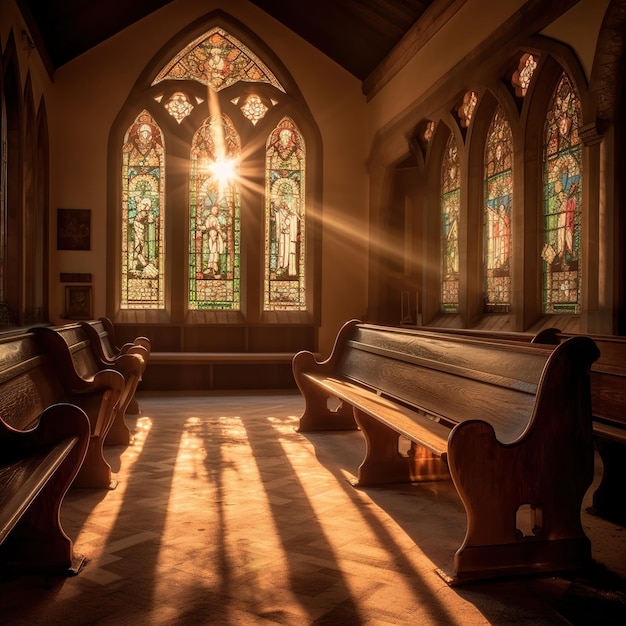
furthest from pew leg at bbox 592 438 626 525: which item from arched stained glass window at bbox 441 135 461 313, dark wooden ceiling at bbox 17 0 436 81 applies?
dark wooden ceiling at bbox 17 0 436 81

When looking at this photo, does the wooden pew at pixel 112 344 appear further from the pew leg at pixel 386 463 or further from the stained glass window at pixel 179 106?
the stained glass window at pixel 179 106

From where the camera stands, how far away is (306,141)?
10883mm

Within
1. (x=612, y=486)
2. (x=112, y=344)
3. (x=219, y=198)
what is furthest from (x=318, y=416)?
(x=219, y=198)

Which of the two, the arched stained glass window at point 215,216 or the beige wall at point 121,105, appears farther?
the arched stained glass window at point 215,216

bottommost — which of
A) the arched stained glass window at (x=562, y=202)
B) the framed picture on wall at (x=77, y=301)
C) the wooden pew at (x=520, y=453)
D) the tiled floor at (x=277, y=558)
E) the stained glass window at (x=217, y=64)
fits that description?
the tiled floor at (x=277, y=558)

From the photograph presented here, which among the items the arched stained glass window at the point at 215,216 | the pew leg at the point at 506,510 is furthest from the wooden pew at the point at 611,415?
the arched stained glass window at the point at 215,216

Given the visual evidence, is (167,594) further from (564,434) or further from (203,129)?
(203,129)

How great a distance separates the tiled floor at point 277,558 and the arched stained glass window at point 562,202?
108 inches

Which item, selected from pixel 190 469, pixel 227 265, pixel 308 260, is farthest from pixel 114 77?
pixel 190 469

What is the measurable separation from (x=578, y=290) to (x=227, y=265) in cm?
576

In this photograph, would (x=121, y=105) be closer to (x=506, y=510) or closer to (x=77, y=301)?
(x=77, y=301)

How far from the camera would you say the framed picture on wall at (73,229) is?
10.1m

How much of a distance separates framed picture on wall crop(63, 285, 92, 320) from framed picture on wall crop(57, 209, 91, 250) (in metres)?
0.59

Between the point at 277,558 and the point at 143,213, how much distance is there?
8.15 m
